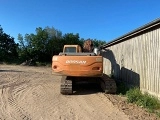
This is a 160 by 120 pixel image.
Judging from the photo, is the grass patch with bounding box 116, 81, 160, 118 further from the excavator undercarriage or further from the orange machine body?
the orange machine body

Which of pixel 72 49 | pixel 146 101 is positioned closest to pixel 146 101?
pixel 146 101

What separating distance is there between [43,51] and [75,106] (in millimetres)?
40084

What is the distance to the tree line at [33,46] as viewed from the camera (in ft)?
156

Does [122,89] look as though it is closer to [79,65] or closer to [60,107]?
[79,65]

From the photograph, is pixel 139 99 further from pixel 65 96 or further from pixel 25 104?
pixel 25 104

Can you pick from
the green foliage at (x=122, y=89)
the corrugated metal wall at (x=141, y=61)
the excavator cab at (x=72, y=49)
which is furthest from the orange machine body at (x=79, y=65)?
the excavator cab at (x=72, y=49)

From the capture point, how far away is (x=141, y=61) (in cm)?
1185

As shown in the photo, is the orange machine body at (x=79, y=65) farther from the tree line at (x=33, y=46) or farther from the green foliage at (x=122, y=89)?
the tree line at (x=33, y=46)

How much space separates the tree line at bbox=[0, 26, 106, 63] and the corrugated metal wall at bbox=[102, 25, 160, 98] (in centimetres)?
3271

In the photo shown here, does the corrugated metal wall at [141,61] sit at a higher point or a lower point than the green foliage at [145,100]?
higher

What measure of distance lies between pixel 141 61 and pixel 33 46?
3921cm

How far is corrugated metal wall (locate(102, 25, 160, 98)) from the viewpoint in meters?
10.2

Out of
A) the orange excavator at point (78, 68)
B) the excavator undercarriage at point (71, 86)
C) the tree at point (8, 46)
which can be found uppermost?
the tree at point (8, 46)

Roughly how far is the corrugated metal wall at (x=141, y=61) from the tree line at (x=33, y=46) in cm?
3271
